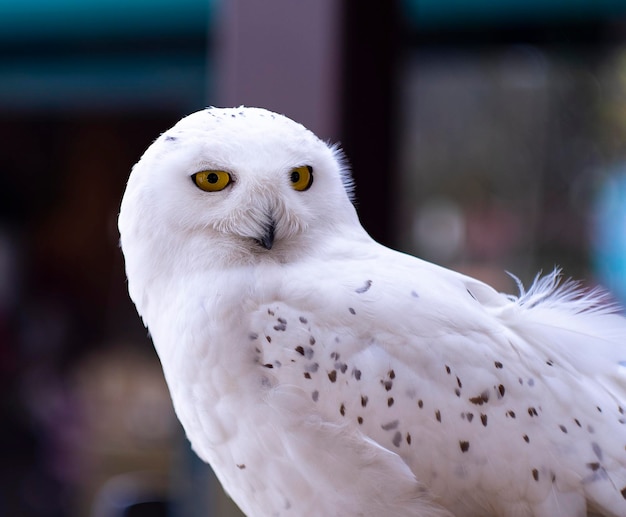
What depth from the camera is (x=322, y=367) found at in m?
1.38

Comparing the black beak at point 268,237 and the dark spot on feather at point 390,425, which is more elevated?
the black beak at point 268,237

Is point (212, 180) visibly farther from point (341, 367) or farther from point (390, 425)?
point (390, 425)

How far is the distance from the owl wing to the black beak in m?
0.06

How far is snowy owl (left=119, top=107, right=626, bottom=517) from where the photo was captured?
54.4 inches

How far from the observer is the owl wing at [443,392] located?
138 cm

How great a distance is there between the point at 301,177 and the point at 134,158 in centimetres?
425

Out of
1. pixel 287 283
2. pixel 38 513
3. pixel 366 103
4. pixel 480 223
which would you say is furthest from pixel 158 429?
pixel 287 283

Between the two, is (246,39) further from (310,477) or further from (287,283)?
(310,477)

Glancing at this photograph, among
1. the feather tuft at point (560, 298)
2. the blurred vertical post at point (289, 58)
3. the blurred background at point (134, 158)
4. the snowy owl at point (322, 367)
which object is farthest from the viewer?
the blurred background at point (134, 158)

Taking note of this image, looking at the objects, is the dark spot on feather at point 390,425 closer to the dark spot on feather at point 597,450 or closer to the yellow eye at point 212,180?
the dark spot on feather at point 597,450

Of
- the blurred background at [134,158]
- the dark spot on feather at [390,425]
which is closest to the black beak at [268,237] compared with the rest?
the dark spot on feather at [390,425]

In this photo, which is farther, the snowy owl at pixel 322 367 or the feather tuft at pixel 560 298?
the feather tuft at pixel 560 298

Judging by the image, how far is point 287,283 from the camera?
1433 mm

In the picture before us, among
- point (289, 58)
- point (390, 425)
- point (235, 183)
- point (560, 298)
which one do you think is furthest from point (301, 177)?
point (289, 58)
